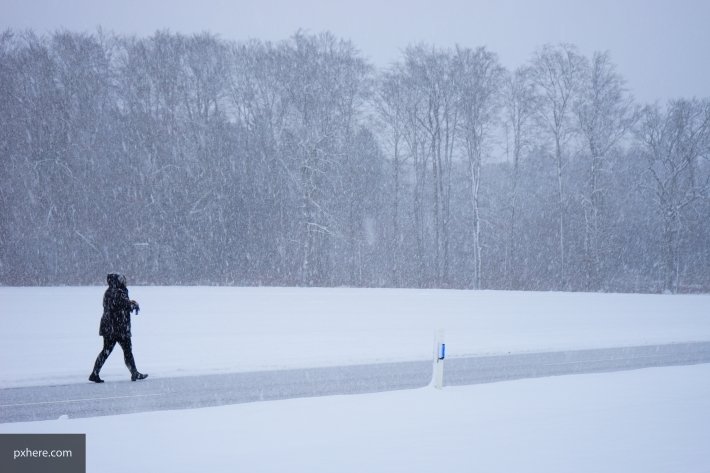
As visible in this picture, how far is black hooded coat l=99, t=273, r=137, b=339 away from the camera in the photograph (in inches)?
442

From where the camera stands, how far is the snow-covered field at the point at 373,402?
7.12 meters

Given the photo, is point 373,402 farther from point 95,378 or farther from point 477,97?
point 477,97

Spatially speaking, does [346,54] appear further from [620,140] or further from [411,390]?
[411,390]

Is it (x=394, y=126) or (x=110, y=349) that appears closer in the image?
(x=110, y=349)

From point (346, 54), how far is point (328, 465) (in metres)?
38.0

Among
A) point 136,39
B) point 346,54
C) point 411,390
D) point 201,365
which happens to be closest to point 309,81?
point 346,54

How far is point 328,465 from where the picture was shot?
682 cm

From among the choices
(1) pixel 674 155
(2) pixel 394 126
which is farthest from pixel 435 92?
(1) pixel 674 155

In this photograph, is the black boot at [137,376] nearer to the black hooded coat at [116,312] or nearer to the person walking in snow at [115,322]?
the person walking in snow at [115,322]

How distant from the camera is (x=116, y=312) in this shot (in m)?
11.3

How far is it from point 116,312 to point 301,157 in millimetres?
28882

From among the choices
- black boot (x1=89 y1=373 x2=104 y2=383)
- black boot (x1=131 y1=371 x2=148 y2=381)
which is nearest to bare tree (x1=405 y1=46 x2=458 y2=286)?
black boot (x1=131 y1=371 x2=148 y2=381)

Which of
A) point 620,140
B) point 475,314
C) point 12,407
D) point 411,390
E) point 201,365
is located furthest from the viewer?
point 620,140

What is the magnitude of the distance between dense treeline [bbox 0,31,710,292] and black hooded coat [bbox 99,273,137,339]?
2687cm
